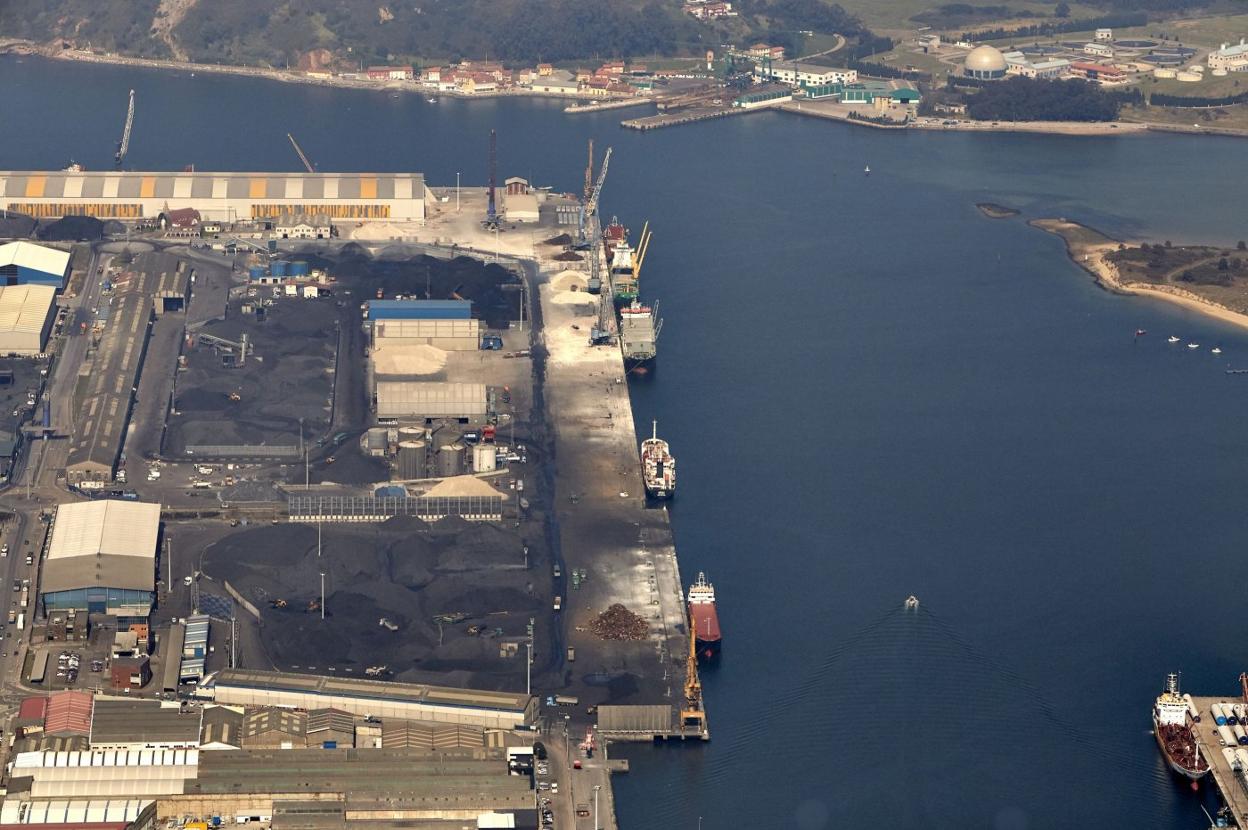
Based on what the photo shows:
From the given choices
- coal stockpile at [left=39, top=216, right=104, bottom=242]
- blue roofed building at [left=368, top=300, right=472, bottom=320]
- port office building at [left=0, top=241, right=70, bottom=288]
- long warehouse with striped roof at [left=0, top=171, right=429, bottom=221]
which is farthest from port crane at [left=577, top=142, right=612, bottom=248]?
port office building at [left=0, top=241, right=70, bottom=288]

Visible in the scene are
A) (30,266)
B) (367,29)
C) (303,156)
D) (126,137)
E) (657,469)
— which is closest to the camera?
(657,469)

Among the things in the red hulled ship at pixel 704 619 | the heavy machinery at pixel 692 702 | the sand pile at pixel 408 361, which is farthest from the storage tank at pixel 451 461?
the heavy machinery at pixel 692 702

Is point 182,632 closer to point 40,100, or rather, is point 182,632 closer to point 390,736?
point 390,736

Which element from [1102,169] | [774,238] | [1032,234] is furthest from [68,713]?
[1102,169]

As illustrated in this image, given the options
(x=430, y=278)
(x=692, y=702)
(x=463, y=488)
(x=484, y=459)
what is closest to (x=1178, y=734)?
(x=692, y=702)

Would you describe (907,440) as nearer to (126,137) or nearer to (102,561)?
(102,561)

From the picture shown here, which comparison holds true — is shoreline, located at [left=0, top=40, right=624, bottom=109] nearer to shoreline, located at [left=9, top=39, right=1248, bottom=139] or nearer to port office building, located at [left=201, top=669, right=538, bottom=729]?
shoreline, located at [left=9, top=39, right=1248, bottom=139]

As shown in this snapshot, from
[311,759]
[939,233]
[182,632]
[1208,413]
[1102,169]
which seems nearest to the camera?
[311,759]

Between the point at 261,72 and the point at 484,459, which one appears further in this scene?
the point at 261,72
